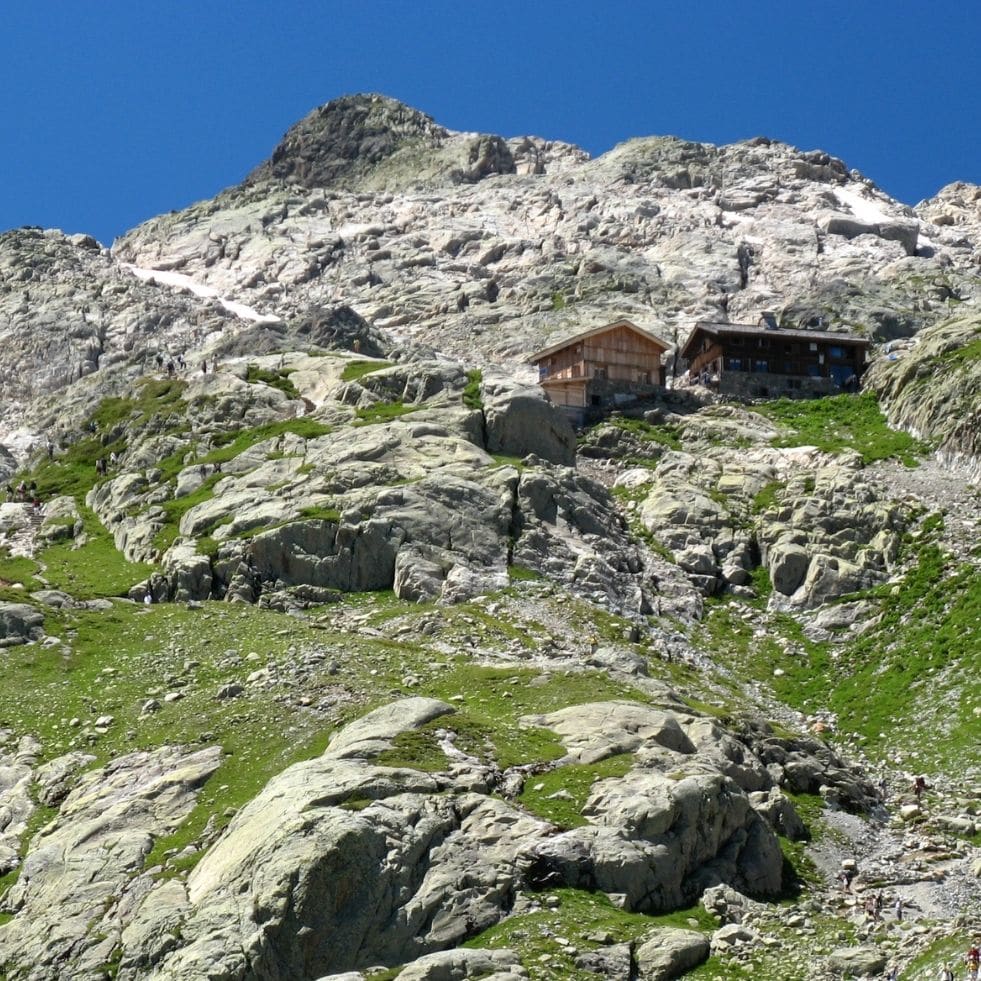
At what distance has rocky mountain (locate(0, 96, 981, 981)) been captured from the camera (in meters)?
49.4

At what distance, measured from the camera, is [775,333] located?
14462 centimetres

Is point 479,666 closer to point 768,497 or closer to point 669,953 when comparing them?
point 669,953

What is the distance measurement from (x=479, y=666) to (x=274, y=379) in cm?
7011

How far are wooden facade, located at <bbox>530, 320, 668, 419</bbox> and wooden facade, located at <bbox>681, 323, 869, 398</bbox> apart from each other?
5866mm

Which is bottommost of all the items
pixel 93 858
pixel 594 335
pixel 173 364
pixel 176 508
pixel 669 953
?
pixel 669 953

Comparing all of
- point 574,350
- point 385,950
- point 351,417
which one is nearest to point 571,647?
point 385,950

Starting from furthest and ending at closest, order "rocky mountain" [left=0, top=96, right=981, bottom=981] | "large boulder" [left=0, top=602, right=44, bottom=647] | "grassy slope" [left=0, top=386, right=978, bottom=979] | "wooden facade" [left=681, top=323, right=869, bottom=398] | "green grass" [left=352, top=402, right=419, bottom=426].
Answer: "wooden facade" [left=681, top=323, right=869, bottom=398] < "green grass" [left=352, top=402, right=419, bottom=426] < "large boulder" [left=0, top=602, right=44, bottom=647] < "grassy slope" [left=0, top=386, right=978, bottom=979] < "rocky mountain" [left=0, top=96, right=981, bottom=981]

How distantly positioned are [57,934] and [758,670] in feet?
160

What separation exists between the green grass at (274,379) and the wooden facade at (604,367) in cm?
2518

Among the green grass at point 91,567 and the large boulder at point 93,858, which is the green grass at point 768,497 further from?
the large boulder at point 93,858

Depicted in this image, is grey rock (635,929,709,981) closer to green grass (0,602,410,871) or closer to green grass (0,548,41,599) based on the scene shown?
green grass (0,602,410,871)

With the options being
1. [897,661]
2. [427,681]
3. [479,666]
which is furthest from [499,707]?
[897,661]

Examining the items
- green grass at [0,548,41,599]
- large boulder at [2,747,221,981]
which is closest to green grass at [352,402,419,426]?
green grass at [0,548,41,599]

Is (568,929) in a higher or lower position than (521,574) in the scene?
lower
